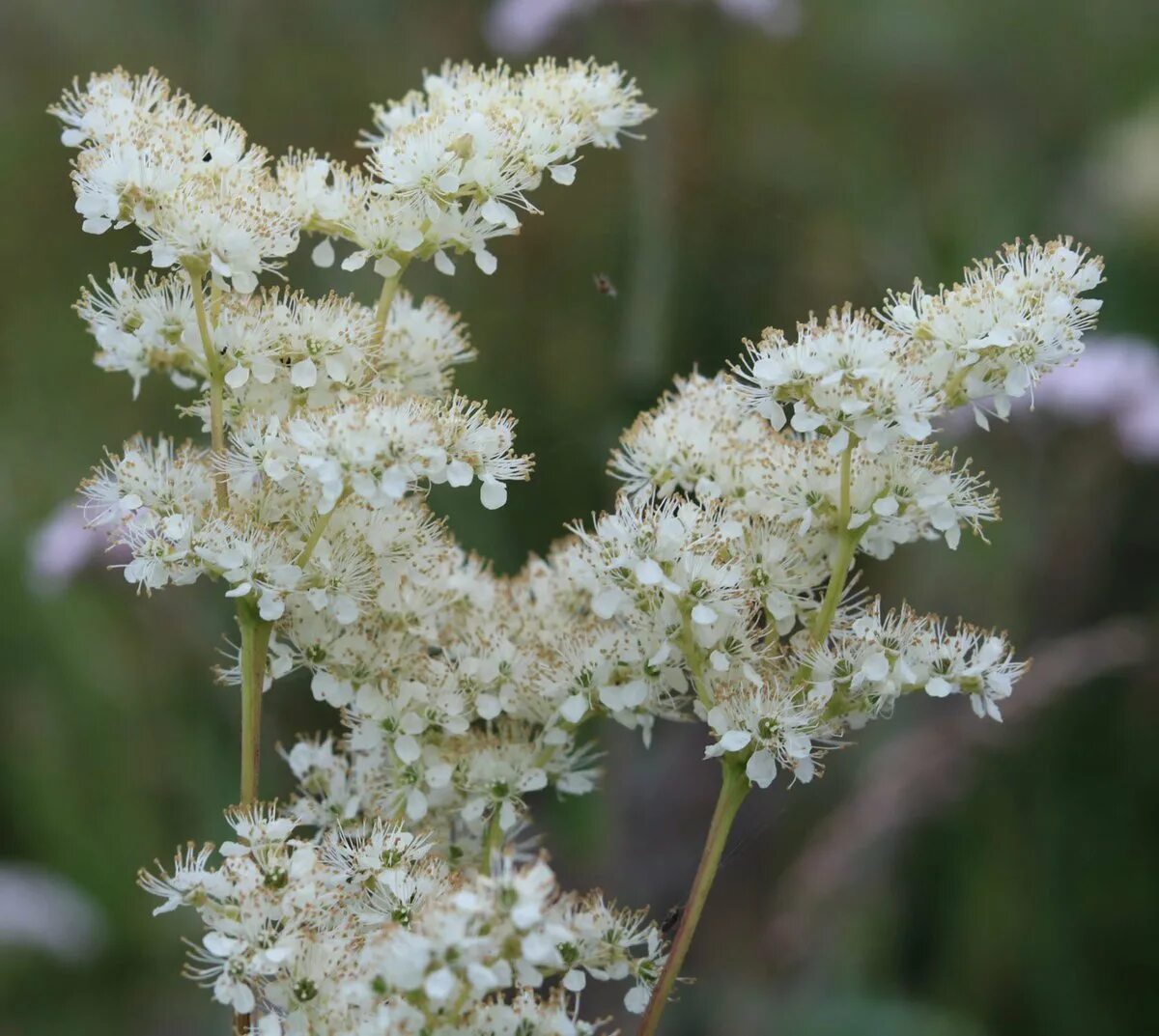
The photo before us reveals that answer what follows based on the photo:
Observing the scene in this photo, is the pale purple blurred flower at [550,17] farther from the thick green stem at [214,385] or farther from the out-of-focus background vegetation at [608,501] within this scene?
the thick green stem at [214,385]

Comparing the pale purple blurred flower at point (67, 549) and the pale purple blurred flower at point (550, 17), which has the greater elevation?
the pale purple blurred flower at point (550, 17)

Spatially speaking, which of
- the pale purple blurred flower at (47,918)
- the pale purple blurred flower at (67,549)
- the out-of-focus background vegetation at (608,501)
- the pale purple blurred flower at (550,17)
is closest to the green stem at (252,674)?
the out-of-focus background vegetation at (608,501)

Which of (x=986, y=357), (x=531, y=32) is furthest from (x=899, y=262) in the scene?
(x=986, y=357)

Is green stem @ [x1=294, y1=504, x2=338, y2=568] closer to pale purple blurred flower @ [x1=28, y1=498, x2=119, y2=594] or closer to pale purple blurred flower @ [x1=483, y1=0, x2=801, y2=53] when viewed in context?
pale purple blurred flower @ [x1=28, y1=498, x2=119, y2=594]

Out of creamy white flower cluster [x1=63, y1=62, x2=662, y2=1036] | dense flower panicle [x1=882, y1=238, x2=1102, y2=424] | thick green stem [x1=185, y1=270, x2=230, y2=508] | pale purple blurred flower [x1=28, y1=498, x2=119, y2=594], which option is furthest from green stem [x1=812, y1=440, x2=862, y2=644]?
pale purple blurred flower [x1=28, y1=498, x2=119, y2=594]

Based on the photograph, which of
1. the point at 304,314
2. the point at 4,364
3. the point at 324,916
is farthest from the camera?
the point at 4,364

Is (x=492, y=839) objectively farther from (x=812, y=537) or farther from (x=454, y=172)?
(x=454, y=172)

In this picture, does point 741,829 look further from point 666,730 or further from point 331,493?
point 331,493
